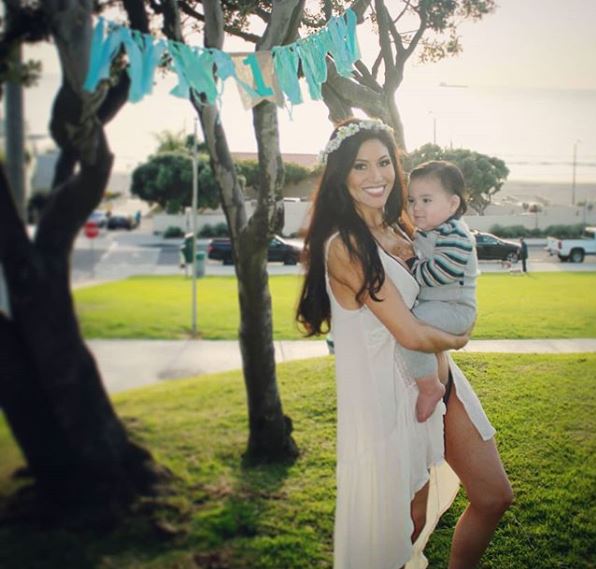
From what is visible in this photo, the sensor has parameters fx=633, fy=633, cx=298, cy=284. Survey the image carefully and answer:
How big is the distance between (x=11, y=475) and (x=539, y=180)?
2.78 m

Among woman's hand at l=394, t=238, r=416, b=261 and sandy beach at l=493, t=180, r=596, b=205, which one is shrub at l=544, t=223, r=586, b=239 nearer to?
sandy beach at l=493, t=180, r=596, b=205

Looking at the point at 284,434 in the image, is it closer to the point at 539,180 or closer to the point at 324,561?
the point at 324,561

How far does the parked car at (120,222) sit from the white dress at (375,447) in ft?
2.23

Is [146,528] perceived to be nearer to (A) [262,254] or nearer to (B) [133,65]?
(A) [262,254]

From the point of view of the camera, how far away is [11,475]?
5.29 feet

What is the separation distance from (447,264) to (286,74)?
0.85 metres

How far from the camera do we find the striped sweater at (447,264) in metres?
2.07

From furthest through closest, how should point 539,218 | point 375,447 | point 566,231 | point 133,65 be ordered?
point 566,231, point 539,218, point 375,447, point 133,65

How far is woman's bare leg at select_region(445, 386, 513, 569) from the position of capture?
2217 millimetres

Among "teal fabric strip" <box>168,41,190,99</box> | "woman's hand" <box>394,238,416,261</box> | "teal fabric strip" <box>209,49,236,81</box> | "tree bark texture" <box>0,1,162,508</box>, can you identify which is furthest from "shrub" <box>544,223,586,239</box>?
"tree bark texture" <box>0,1,162,508</box>

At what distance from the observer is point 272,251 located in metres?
2.46

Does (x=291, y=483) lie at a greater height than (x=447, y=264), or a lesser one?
lesser

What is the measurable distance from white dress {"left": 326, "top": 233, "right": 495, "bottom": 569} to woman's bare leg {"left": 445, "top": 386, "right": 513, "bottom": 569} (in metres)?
0.09

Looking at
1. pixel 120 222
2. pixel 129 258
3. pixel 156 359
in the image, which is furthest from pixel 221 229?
pixel 156 359
